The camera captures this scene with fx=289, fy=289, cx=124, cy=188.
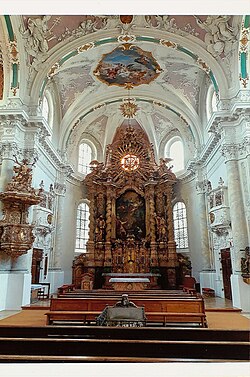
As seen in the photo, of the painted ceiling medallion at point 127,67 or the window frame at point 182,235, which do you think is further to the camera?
the window frame at point 182,235

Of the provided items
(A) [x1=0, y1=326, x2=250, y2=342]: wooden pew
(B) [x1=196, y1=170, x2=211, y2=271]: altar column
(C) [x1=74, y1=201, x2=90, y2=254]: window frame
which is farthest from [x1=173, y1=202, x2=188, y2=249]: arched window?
(A) [x1=0, y1=326, x2=250, y2=342]: wooden pew

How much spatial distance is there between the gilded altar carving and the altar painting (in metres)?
8.04

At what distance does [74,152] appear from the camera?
1864 centimetres

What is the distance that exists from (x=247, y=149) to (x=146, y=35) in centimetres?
656

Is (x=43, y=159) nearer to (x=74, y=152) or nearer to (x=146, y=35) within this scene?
(x=74, y=152)

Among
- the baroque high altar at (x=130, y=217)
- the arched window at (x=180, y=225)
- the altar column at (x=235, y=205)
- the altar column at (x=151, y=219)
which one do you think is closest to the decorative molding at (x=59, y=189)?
the baroque high altar at (x=130, y=217)

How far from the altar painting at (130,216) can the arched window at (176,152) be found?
3426 mm

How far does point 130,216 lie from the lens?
60.2 feet

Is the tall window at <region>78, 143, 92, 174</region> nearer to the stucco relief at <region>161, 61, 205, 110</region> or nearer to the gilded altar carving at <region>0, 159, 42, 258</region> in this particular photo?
the stucco relief at <region>161, 61, 205, 110</region>

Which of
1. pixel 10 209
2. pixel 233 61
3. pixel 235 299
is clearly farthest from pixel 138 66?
pixel 235 299

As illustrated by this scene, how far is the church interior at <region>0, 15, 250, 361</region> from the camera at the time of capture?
35.6ft

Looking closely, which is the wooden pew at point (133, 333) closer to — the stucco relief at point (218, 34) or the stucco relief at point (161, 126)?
the stucco relief at point (218, 34)

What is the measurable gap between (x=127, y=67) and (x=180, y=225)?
32.8 ft

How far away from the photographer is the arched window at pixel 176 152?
19625 millimetres
